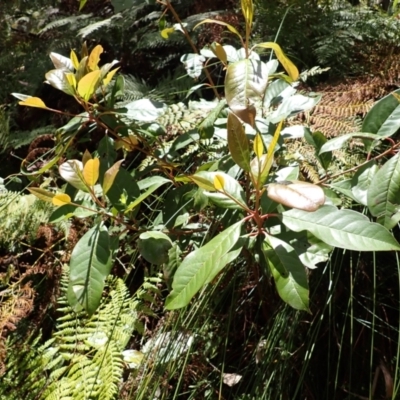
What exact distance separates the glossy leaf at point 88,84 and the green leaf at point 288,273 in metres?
0.43

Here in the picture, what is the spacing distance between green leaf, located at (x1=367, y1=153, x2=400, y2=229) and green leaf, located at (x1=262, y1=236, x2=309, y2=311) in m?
0.16

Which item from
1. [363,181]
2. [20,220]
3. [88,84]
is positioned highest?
[88,84]

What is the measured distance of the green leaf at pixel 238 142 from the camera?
77cm

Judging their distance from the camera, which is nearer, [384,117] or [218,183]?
[218,183]

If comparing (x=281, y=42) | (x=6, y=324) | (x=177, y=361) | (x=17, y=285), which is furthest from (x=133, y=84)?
(x=177, y=361)

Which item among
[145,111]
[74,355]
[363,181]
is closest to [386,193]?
[363,181]

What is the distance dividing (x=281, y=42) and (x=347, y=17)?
44 cm

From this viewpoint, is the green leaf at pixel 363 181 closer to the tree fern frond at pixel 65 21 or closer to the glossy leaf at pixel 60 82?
the glossy leaf at pixel 60 82

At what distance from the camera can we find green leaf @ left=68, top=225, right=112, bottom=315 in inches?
35.4

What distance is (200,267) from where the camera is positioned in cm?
79

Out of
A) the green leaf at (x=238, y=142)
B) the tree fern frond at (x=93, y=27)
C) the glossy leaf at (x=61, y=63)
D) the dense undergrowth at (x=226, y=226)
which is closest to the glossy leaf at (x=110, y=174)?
the dense undergrowth at (x=226, y=226)

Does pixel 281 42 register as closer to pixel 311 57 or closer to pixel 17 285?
pixel 311 57

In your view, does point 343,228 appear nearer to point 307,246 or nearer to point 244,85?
point 307,246

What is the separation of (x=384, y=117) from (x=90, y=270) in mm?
617
